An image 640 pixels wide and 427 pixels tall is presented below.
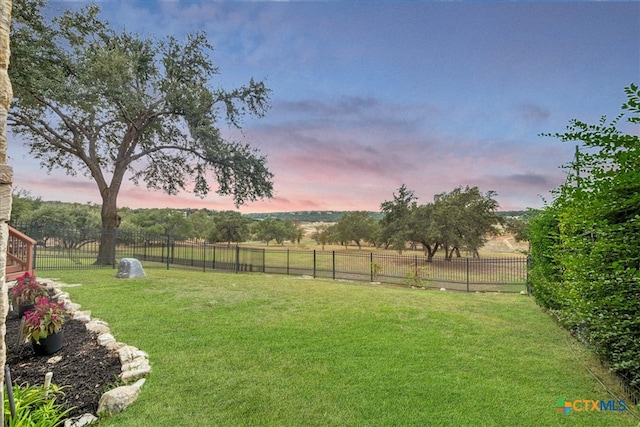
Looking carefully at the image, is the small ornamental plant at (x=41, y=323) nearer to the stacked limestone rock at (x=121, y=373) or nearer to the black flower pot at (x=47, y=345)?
the black flower pot at (x=47, y=345)

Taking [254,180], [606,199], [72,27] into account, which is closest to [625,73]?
[606,199]

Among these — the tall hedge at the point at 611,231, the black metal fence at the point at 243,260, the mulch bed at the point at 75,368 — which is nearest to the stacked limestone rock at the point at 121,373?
Result: the mulch bed at the point at 75,368

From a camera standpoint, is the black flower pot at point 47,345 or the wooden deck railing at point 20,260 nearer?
the black flower pot at point 47,345

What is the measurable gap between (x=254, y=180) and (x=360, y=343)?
37.0 feet

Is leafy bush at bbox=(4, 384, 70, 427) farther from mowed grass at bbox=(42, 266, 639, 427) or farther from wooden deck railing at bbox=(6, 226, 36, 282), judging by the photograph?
wooden deck railing at bbox=(6, 226, 36, 282)

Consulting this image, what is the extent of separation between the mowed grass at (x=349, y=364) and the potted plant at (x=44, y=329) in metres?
0.65

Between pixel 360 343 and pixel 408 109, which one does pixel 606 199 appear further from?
pixel 408 109

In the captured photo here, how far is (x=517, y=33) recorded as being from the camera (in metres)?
5.76

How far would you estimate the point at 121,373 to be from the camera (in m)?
2.79

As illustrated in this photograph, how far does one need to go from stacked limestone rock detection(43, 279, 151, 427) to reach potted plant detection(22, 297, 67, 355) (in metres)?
0.44

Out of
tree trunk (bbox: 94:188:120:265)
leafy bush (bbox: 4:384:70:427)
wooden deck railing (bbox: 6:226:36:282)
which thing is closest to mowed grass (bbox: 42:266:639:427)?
leafy bush (bbox: 4:384:70:427)

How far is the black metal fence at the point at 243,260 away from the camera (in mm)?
11148

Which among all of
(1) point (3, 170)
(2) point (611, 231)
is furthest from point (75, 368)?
(2) point (611, 231)

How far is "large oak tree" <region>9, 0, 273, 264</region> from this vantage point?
1028 cm
